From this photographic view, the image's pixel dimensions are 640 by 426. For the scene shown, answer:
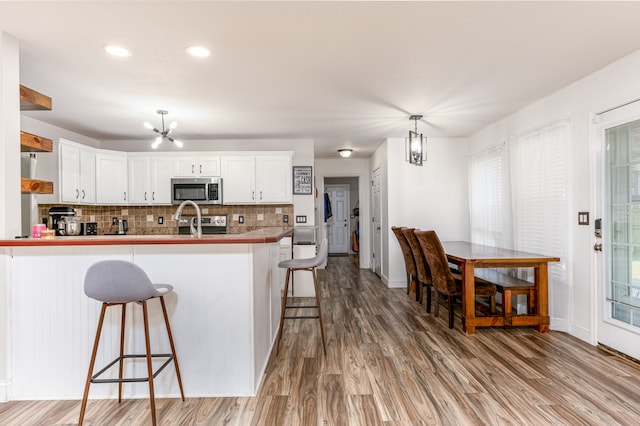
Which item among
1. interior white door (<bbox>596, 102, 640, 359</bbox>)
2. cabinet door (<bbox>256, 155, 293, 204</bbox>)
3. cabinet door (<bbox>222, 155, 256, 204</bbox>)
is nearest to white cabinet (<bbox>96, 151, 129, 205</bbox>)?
cabinet door (<bbox>222, 155, 256, 204</bbox>)

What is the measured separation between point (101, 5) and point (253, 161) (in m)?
3.34

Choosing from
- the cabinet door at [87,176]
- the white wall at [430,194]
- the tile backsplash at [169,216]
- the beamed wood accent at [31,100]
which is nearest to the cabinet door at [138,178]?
the tile backsplash at [169,216]

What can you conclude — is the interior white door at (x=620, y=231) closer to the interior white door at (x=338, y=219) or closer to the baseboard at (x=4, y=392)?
the baseboard at (x=4, y=392)

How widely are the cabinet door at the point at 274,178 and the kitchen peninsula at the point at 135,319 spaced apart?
3026 millimetres

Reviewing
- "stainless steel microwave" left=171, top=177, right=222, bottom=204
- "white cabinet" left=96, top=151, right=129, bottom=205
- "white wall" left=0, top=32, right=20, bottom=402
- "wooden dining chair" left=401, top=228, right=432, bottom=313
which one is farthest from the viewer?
"stainless steel microwave" left=171, top=177, right=222, bottom=204

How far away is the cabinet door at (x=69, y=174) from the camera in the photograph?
4359 mm

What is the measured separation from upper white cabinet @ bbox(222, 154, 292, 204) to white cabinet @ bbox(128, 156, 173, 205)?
0.83 m

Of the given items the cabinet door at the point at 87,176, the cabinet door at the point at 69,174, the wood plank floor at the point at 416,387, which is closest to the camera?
the wood plank floor at the point at 416,387

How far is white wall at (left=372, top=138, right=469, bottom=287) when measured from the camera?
5.51 metres

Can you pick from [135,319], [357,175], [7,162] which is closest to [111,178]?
[7,162]

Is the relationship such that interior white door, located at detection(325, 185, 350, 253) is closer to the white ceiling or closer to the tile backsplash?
the tile backsplash

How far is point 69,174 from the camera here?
4473 mm

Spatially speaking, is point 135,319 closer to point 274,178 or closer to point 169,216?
point 274,178

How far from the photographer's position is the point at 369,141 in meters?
5.79
